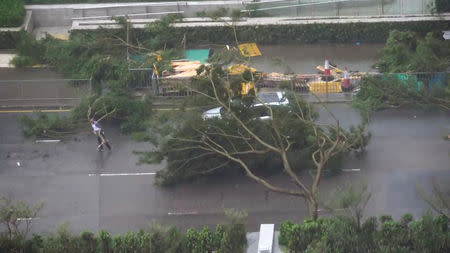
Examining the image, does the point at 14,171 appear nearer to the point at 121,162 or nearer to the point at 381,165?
the point at 121,162

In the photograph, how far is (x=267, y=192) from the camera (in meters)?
32.4

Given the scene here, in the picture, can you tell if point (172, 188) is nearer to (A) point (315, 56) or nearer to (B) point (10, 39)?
(A) point (315, 56)

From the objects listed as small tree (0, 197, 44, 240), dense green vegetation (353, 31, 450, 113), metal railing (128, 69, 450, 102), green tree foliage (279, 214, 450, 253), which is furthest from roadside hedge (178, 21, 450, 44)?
green tree foliage (279, 214, 450, 253)

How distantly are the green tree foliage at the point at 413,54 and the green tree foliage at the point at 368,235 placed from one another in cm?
1027

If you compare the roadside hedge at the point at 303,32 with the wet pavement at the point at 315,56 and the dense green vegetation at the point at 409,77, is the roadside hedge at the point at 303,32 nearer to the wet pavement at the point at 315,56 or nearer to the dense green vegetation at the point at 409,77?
the wet pavement at the point at 315,56

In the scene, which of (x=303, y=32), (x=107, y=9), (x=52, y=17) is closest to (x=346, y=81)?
(x=303, y=32)

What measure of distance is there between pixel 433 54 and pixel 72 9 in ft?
53.1

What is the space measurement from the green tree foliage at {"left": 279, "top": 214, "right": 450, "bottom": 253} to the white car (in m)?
5.69

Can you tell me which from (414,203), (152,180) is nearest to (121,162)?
(152,180)

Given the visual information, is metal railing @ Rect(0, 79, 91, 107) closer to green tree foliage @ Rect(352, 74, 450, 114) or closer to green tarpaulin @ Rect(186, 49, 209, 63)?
green tarpaulin @ Rect(186, 49, 209, 63)

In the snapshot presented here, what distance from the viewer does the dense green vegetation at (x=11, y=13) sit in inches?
1683

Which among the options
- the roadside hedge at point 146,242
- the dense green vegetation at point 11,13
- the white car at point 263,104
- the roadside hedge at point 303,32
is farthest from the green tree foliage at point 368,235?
the dense green vegetation at point 11,13

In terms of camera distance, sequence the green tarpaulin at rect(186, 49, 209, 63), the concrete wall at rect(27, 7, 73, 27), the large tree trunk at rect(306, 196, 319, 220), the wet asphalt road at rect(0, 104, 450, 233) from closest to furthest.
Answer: the large tree trunk at rect(306, 196, 319, 220), the wet asphalt road at rect(0, 104, 450, 233), the green tarpaulin at rect(186, 49, 209, 63), the concrete wall at rect(27, 7, 73, 27)

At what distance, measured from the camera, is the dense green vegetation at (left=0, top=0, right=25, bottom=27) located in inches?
1683
